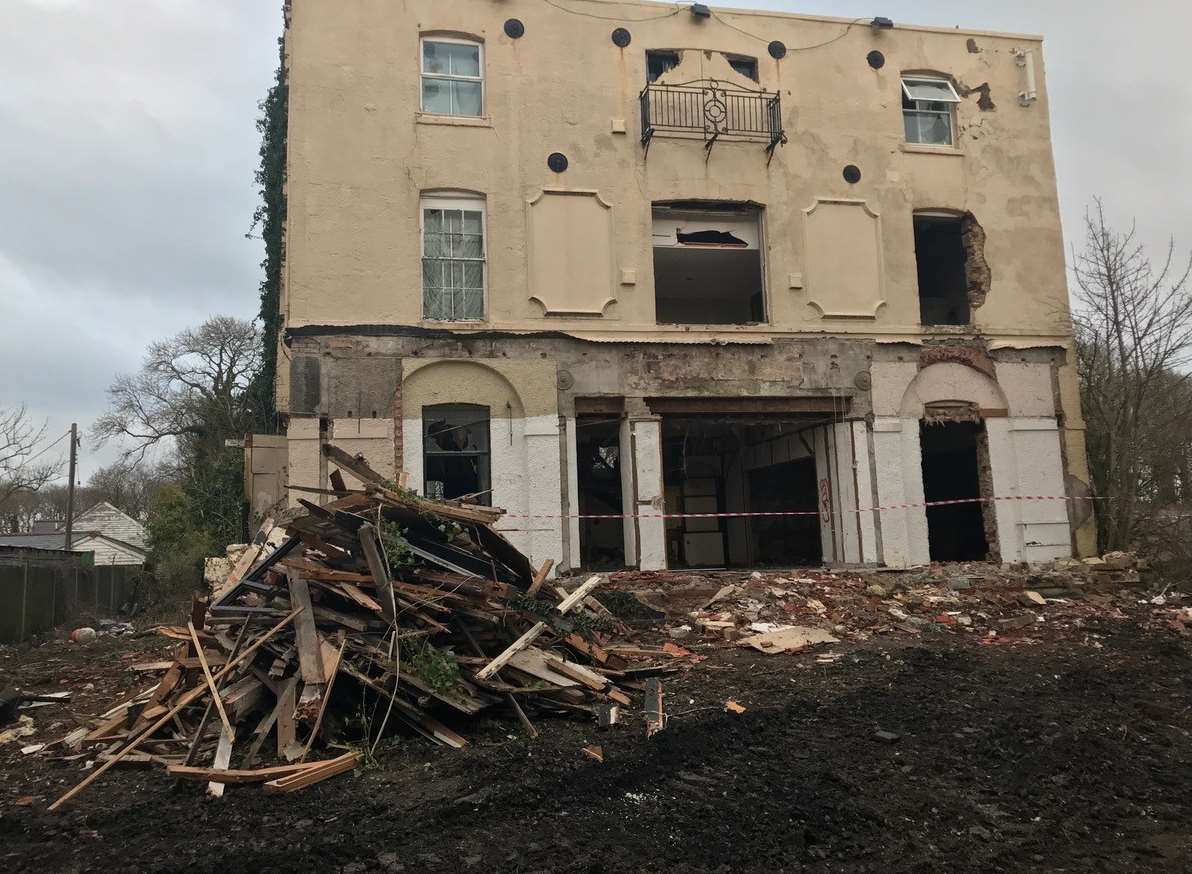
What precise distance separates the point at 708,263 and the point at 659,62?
3652 millimetres

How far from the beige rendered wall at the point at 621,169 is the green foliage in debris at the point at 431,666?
7979 millimetres

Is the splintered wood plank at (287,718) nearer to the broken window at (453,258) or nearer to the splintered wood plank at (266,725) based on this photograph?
the splintered wood plank at (266,725)

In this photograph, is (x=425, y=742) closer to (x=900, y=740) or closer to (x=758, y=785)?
(x=758, y=785)

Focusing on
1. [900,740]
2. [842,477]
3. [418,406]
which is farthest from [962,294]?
[900,740]

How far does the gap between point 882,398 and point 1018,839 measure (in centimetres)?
1108

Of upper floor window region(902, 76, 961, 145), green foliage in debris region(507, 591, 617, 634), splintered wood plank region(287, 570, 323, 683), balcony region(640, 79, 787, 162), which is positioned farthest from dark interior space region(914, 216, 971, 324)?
splintered wood plank region(287, 570, 323, 683)

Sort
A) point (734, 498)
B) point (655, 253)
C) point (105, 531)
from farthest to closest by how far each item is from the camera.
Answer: point (105, 531) < point (734, 498) < point (655, 253)

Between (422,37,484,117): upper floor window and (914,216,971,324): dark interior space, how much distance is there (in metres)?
8.61

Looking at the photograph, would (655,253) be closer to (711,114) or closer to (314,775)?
(711,114)

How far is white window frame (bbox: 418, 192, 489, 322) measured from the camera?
14227 millimetres

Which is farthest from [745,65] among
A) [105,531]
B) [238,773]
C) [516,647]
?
[105,531]

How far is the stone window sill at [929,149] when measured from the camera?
16031 mm

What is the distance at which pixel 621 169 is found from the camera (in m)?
15.0

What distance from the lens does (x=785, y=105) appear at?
1565cm
